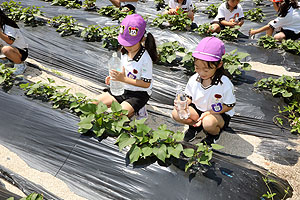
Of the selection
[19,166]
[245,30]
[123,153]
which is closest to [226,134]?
[123,153]

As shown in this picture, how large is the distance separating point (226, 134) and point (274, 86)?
1.00 meters

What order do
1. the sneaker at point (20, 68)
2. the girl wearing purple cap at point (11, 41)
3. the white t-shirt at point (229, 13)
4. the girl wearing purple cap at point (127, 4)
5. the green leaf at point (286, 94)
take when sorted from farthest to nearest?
the girl wearing purple cap at point (127, 4)
the white t-shirt at point (229, 13)
the sneaker at point (20, 68)
the girl wearing purple cap at point (11, 41)
the green leaf at point (286, 94)

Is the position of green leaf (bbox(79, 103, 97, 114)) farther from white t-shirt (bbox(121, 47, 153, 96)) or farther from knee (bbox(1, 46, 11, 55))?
knee (bbox(1, 46, 11, 55))

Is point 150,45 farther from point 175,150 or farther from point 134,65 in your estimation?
point 175,150

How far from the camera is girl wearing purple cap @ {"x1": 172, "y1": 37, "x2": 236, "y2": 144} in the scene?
2.20 m

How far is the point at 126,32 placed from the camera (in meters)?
2.49

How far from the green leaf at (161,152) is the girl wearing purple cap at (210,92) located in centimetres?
65

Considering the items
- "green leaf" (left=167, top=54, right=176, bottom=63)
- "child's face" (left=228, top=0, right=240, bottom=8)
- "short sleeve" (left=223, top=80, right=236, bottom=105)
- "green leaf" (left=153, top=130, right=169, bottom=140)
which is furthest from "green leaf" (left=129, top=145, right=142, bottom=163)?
"child's face" (left=228, top=0, right=240, bottom=8)

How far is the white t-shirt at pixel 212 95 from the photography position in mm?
2408

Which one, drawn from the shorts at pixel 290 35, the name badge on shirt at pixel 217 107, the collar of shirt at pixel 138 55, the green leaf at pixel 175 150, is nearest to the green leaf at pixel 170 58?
the collar of shirt at pixel 138 55

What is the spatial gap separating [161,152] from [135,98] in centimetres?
101

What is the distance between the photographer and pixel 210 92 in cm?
246

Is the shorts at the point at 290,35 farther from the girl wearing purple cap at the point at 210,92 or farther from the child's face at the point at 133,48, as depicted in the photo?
the child's face at the point at 133,48

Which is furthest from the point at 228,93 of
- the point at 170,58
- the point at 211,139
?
the point at 170,58
